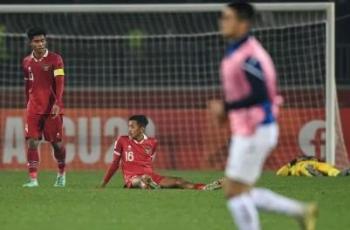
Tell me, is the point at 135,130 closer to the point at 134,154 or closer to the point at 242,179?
the point at 134,154

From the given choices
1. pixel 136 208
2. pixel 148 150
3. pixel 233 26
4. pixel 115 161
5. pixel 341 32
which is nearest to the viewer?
pixel 233 26

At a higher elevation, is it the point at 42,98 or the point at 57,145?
the point at 42,98

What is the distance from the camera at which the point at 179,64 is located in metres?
20.5

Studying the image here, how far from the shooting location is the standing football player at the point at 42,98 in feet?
41.7

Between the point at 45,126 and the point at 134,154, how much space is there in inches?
52.3

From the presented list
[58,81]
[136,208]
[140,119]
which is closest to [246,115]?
[136,208]

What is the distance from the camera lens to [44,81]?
41.9ft

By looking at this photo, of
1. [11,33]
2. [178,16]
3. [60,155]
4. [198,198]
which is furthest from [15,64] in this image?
[198,198]

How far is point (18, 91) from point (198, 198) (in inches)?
358

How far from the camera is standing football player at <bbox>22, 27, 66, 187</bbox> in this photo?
501 inches

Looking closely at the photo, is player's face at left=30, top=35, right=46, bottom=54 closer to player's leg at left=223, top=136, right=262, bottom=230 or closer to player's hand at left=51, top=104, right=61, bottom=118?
player's hand at left=51, top=104, right=61, bottom=118

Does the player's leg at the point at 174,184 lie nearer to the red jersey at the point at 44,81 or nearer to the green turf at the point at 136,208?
the green turf at the point at 136,208

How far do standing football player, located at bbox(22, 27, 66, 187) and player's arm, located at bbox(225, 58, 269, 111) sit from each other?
234 inches

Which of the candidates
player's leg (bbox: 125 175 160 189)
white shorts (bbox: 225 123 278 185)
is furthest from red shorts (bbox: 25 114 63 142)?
white shorts (bbox: 225 123 278 185)
